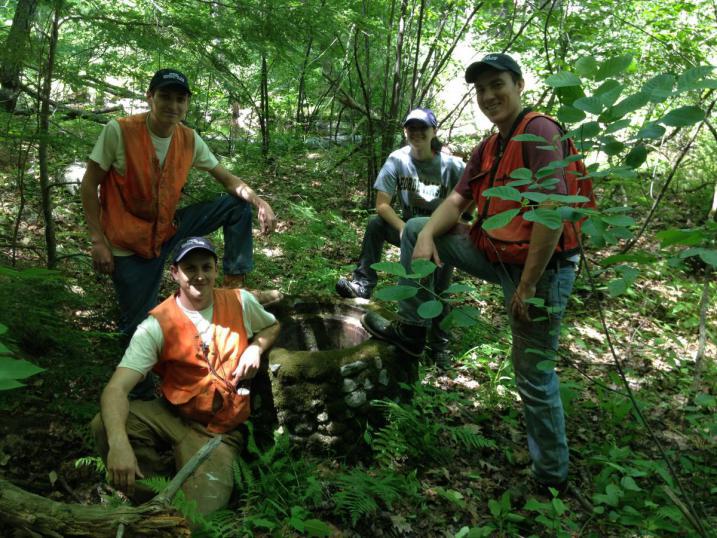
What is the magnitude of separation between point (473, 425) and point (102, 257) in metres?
2.99

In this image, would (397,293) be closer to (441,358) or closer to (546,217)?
(546,217)

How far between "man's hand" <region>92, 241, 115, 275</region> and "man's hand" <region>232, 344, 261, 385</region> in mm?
1183

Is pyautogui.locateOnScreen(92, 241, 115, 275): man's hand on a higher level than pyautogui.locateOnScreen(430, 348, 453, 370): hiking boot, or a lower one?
higher

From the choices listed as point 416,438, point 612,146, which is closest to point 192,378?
point 416,438

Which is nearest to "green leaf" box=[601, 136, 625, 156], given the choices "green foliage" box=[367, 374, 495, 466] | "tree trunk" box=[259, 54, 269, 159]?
"green foliage" box=[367, 374, 495, 466]

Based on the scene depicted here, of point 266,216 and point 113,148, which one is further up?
point 113,148

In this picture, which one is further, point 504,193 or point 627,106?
point 504,193

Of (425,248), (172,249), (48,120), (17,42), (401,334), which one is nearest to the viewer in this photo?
(425,248)

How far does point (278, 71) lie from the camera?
983cm

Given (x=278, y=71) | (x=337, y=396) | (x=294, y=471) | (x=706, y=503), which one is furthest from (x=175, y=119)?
(x=278, y=71)

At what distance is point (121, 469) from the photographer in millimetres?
2703

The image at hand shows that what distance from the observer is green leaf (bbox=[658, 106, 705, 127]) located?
58.6 inches

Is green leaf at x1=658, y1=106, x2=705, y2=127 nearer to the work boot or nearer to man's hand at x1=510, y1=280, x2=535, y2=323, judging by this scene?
man's hand at x1=510, y1=280, x2=535, y2=323

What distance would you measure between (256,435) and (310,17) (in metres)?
3.71
